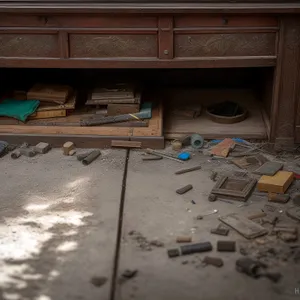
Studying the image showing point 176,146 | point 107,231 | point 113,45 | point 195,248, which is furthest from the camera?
point 176,146

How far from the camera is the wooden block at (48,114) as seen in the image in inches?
195

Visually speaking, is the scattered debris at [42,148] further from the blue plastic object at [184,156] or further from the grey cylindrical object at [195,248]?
the grey cylindrical object at [195,248]

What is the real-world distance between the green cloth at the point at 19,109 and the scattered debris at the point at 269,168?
2127 millimetres

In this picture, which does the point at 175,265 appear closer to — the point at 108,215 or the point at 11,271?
the point at 108,215

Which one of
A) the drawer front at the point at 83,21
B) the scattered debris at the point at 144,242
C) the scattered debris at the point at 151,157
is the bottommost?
the scattered debris at the point at 151,157

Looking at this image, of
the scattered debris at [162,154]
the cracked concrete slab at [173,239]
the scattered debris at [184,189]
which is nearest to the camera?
the cracked concrete slab at [173,239]

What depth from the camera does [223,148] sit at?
459cm

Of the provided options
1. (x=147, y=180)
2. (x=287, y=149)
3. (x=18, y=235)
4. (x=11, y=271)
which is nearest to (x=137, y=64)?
(x=147, y=180)

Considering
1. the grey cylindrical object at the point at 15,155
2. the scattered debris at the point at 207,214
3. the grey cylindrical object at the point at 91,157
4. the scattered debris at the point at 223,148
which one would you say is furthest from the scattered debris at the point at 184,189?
the grey cylindrical object at the point at 15,155

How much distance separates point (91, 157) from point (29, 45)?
43.6 inches

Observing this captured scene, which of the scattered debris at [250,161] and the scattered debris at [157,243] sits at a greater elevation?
the scattered debris at [157,243]

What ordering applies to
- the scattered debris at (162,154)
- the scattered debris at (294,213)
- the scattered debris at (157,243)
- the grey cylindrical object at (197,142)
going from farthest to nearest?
1. the grey cylindrical object at (197,142)
2. the scattered debris at (162,154)
3. the scattered debris at (294,213)
4. the scattered debris at (157,243)

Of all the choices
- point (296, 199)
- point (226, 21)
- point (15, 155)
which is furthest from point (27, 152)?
point (296, 199)

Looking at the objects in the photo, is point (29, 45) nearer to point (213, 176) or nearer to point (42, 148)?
point (42, 148)
